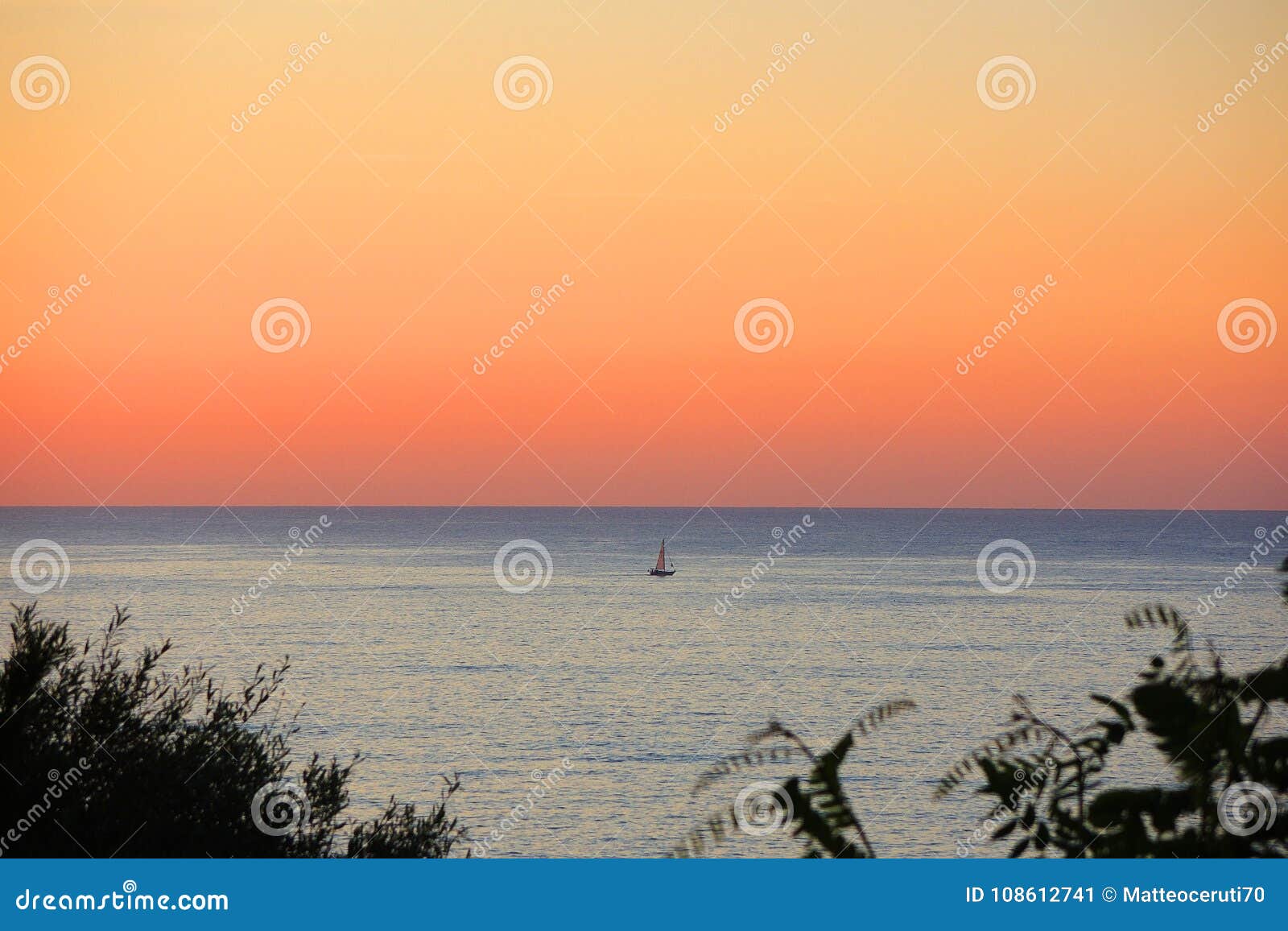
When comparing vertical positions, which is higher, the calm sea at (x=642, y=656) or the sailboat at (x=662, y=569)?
the sailboat at (x=662, y=569)

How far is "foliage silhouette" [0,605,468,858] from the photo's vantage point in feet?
26.7

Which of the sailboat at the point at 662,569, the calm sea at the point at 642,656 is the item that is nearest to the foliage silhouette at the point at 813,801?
the calm sea at the point at 642,656

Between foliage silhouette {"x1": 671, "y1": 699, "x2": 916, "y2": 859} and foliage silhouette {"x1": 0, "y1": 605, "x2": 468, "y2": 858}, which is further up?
foliage silhouette {"x1": 0, "y1": 605, "x2": 468, "y2": 858}

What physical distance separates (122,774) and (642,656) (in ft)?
183

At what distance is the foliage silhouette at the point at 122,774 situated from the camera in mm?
8141

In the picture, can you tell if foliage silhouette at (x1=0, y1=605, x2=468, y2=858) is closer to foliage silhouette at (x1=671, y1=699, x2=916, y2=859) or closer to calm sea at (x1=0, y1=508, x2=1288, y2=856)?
foliage silhouette at (x1=671, y1=699, x2=916, y2=859)

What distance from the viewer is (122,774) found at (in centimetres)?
944

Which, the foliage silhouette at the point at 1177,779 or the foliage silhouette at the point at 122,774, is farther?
the foliage silhouette at the point at 122,774

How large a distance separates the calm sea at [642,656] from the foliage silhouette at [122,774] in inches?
400

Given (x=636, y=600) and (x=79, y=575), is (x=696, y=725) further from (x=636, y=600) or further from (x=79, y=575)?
(x=79, y=575)

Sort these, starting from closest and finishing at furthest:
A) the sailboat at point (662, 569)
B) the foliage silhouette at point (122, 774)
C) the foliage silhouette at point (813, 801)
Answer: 1. the foliage silhouette at point (813, 801)
2. the foliage silhouette at point (122, 774)
3. the sailboat at point (662, 569)

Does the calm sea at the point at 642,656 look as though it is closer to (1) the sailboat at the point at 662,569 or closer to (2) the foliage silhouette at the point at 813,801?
(1) the sailboat at the point at 662,569

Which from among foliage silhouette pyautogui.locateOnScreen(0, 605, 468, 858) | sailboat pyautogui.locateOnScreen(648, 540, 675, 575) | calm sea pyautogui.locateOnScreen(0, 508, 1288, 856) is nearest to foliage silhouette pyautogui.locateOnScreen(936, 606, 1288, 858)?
foliage silhouette pyautogui.locateOnScreen(0, 605, 468, 858)

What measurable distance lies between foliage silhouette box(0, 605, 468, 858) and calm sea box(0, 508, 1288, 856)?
10.2 metres
